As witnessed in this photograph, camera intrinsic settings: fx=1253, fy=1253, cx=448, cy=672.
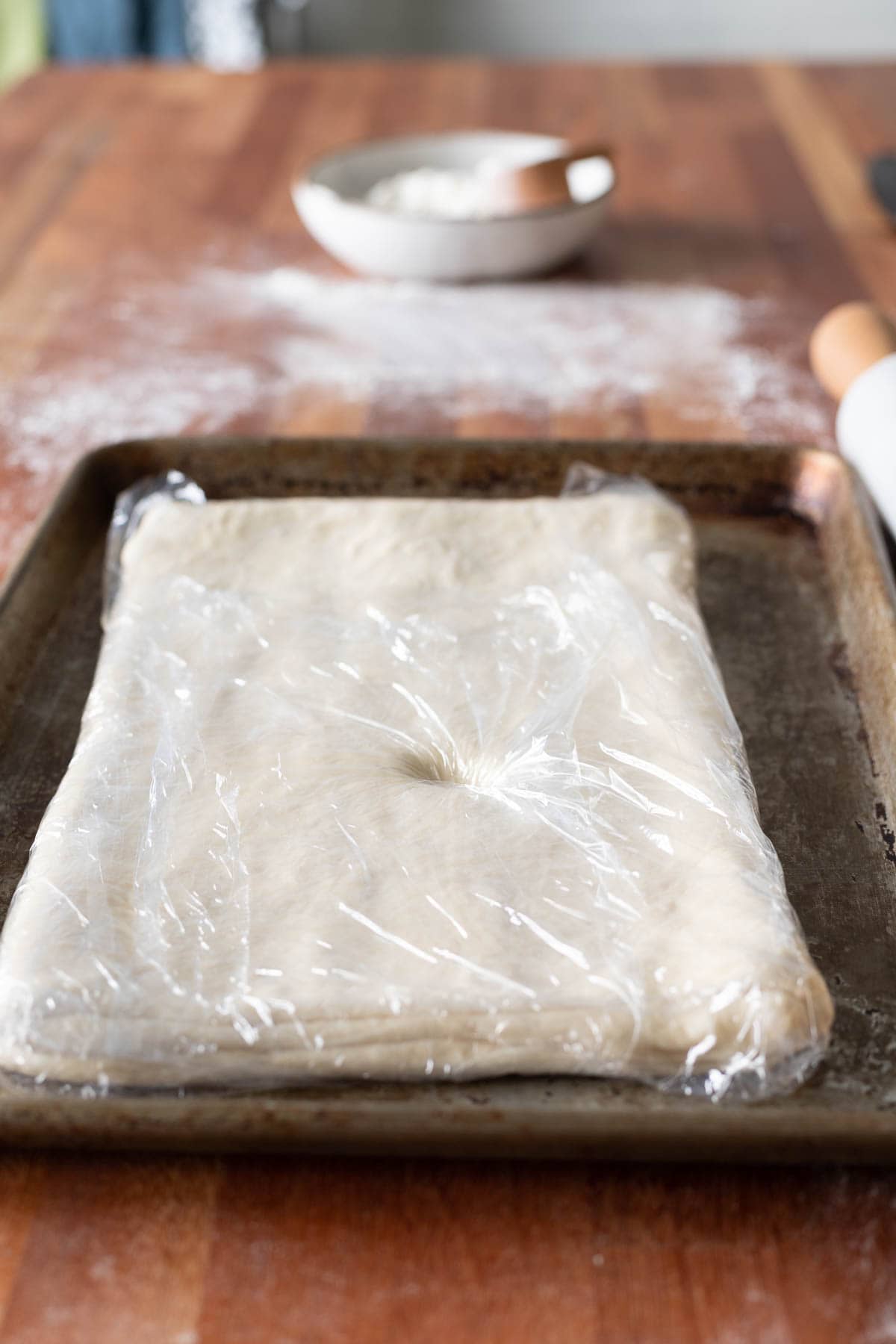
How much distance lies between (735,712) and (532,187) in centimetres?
81

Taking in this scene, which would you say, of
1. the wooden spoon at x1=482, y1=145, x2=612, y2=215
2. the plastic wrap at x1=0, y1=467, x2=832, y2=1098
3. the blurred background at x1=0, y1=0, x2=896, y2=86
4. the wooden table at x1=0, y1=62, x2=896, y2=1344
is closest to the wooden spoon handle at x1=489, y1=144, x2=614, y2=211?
the wooden spoon at x1=482, y1=145, x2=612, y2=215

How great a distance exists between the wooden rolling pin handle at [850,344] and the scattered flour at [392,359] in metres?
0.05

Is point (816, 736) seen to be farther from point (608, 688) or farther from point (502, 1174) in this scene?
point (502, 1174)

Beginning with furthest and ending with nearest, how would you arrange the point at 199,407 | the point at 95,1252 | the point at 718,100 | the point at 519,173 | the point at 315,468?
the point at 718,100, the point at 519,173, the point at 199,407, the point at 315,468, the point at 95,1252

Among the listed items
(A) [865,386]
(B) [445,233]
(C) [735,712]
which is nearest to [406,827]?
(C) [735,712]

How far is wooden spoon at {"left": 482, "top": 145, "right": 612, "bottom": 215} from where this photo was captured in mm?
1382

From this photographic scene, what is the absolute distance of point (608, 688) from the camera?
75 cm

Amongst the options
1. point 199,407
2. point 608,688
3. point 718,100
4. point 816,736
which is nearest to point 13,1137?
point 608,688

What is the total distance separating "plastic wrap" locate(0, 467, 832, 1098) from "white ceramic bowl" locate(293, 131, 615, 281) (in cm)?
56

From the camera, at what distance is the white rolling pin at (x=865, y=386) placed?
3.19ft

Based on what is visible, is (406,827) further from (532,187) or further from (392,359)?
(532,187)

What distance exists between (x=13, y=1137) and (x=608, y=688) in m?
0.40

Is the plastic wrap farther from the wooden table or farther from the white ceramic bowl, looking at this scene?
the white ceramic bowl

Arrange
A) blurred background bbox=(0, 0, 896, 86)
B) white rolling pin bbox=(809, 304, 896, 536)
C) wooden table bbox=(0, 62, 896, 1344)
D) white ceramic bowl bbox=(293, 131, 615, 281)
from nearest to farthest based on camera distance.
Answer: wooden table bbox=(0, 62, 896, 1344) < white rolling pin bbox=(809, 304, 896, 536) < white ceramic bowl bbox=(293, 131, 615, 281) < blurred background bbox=(0, 0, 896, 86)
